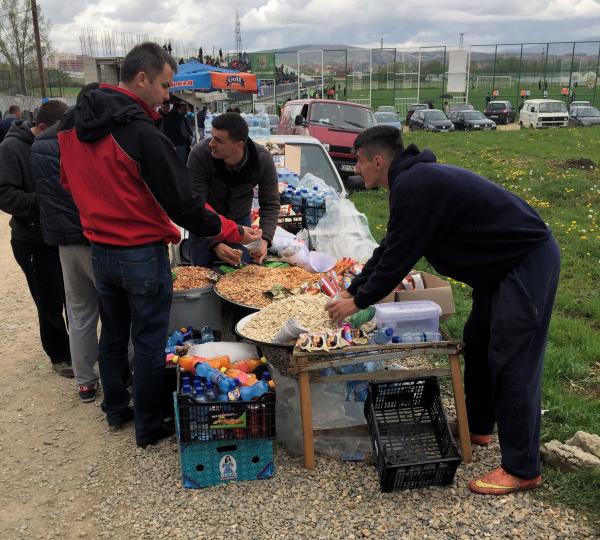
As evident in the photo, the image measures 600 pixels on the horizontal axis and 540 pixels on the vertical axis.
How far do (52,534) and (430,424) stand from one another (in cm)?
220

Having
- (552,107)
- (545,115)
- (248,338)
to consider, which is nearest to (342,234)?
(248,338)

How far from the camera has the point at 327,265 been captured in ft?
17.2

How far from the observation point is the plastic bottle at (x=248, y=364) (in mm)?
3631

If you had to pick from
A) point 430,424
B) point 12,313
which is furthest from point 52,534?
point 12,313

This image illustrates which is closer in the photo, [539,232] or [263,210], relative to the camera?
[539,232]

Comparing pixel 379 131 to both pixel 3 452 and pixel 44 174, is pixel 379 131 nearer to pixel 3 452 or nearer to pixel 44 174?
pixel 44 174

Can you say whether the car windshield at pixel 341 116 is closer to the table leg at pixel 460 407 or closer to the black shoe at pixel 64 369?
the black shoe at pixel 64 369

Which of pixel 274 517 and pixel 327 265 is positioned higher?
pixel 327 265

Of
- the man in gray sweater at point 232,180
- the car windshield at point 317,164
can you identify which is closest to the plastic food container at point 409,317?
the man in gray sweater at point 232,180

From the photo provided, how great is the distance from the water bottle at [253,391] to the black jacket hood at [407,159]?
132 centimetres

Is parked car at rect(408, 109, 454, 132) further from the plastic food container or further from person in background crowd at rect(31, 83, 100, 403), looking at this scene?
person in background crowd at rect(31, 83, 100, 403)

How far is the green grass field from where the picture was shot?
12.6 ft

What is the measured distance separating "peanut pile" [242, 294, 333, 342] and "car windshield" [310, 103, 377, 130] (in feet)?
34.2

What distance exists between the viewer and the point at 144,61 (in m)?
3.10
